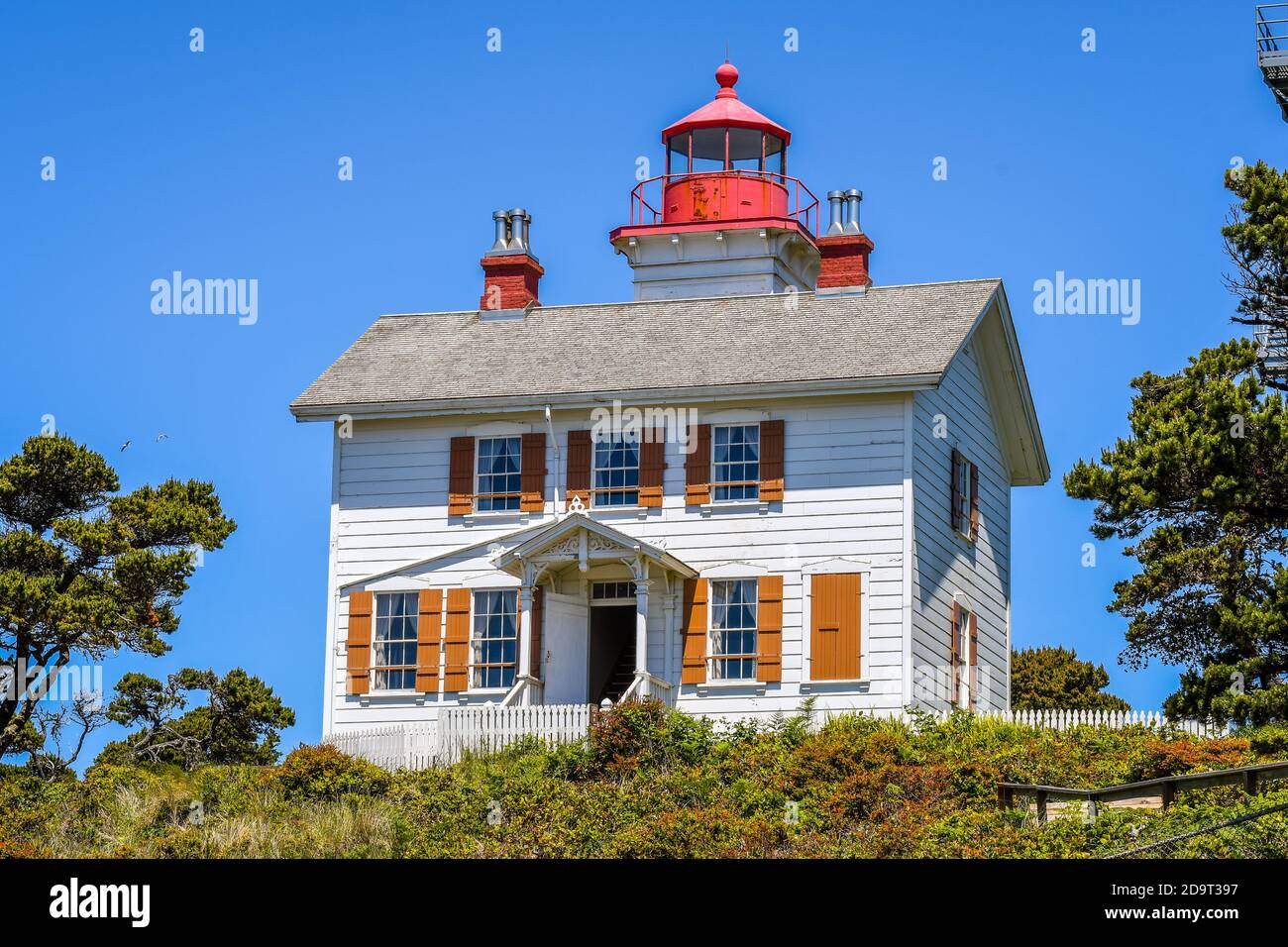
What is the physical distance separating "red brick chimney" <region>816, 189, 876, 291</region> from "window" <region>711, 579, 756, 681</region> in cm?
602

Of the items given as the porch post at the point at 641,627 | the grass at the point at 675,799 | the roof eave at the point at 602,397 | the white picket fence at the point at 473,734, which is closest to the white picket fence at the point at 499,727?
the white picket fence at the point at 473,734

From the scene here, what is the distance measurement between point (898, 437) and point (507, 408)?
19.4ft

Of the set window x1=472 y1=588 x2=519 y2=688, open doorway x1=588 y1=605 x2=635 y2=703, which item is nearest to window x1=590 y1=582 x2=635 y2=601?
open doorway x1=588 y1=605 x2=635 y2=703

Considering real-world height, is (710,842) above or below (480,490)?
below

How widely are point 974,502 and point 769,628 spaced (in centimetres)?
530

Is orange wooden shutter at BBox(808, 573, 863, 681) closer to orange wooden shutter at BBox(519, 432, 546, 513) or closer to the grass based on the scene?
the grass

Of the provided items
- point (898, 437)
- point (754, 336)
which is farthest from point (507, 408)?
point (898, 437)

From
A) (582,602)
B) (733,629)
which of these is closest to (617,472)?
(582,602)

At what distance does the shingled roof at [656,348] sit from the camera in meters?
29.8

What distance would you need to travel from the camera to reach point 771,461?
29.5 metres

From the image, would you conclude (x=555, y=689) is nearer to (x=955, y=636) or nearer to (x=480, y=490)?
(x=480, y=490)

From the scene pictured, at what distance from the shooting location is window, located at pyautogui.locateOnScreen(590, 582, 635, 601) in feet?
101
